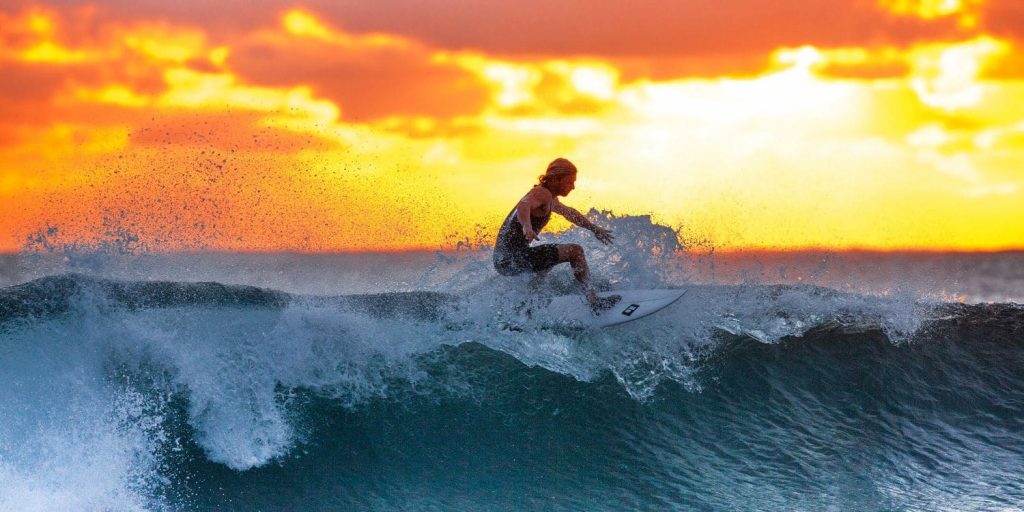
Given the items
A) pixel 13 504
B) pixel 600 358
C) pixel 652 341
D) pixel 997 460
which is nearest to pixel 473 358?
pixel 600 358

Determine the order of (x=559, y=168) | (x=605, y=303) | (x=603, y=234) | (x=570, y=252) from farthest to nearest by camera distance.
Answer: (x=605, y=303) → (x=603, y=234) → (x=570, y=252) → (x=559, y=168)

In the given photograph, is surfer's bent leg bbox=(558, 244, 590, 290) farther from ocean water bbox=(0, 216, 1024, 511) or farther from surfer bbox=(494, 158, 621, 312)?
ocean water bbox=(0, 216, 1024, 511)

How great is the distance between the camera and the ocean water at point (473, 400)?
583 centimetres

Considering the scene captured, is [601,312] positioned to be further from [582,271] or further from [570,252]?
[570,252]

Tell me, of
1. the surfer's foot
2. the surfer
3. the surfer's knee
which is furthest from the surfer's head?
the surfer's foot

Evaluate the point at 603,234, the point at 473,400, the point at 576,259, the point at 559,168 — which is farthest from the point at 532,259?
the point at 473,400

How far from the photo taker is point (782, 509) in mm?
5852

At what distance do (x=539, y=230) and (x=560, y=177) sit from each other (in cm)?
53

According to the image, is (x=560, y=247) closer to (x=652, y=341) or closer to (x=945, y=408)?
(x=652, y=341)

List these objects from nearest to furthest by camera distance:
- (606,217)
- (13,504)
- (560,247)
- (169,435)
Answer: (13,504)
(169,435)
(560,247)
(606,217)

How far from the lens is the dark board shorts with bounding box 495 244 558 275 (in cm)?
721

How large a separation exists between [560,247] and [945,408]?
4.69m

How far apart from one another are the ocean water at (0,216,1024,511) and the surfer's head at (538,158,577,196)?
1.00 m

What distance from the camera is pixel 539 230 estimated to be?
7.25 metres
